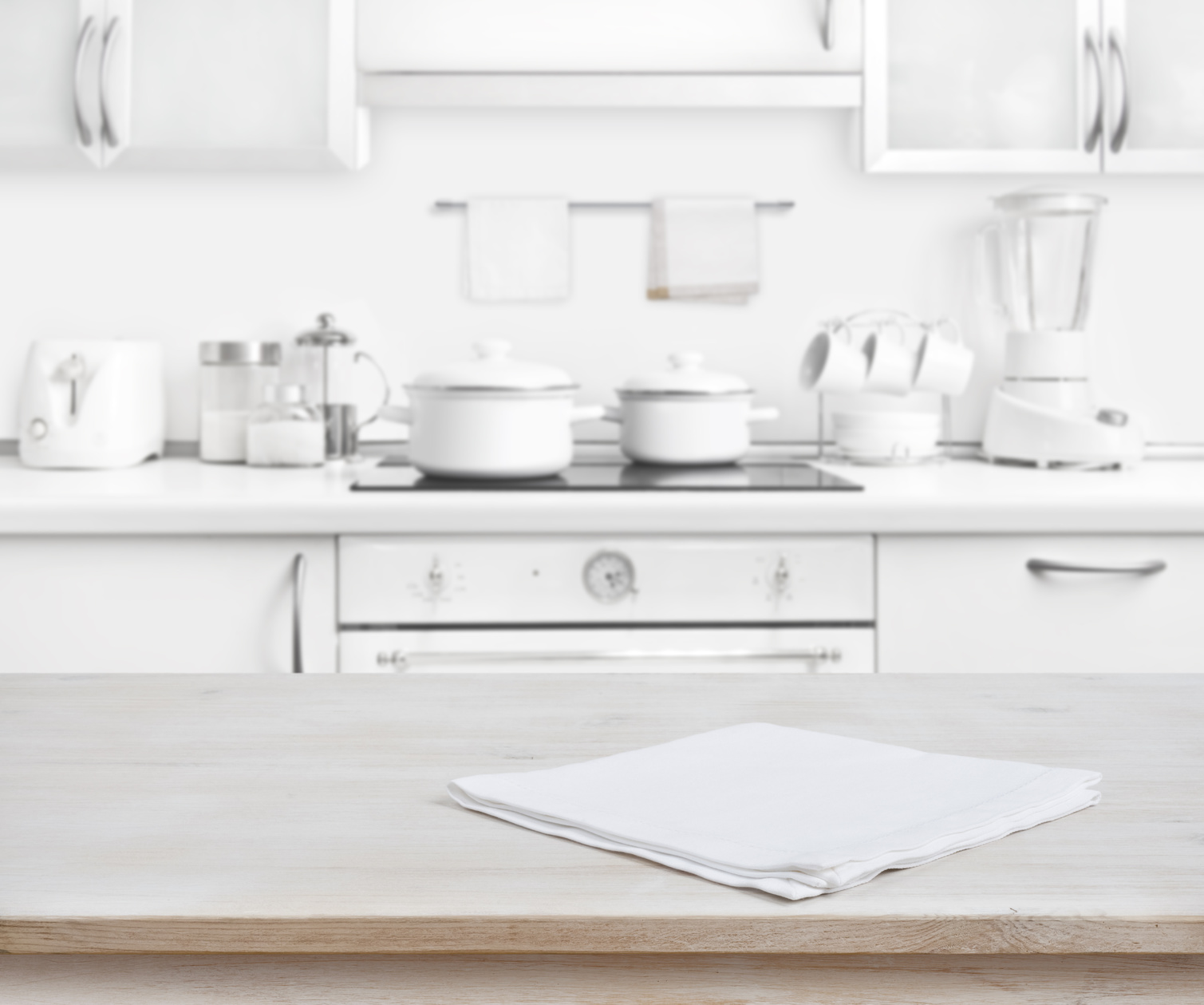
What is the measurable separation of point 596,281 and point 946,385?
701 mm

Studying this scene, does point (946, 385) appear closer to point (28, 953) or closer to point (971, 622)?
point (971, 622)

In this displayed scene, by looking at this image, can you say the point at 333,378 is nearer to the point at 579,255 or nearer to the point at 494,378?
the point at 579,255

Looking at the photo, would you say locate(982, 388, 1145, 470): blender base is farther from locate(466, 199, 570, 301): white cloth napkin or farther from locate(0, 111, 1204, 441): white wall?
locate(466, 199, 570, 301): white cloth napkin

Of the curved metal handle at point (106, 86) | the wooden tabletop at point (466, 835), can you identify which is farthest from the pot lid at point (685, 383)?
the wooden tabletop at point (466, 835)

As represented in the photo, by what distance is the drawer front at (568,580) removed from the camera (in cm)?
185

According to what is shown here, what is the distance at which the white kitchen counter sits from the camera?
182 centimetres

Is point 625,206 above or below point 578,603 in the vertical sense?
above

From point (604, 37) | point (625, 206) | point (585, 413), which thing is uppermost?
point (604, 37)

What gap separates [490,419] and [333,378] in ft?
2.15

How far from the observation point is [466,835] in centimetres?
59

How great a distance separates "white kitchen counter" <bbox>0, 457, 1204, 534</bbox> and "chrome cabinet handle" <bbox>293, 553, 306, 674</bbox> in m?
0.05

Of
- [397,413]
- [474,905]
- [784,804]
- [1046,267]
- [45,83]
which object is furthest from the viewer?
[1046,267]

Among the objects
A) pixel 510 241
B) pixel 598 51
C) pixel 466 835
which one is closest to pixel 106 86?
pixel 510 241

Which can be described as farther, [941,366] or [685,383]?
[941,366]
